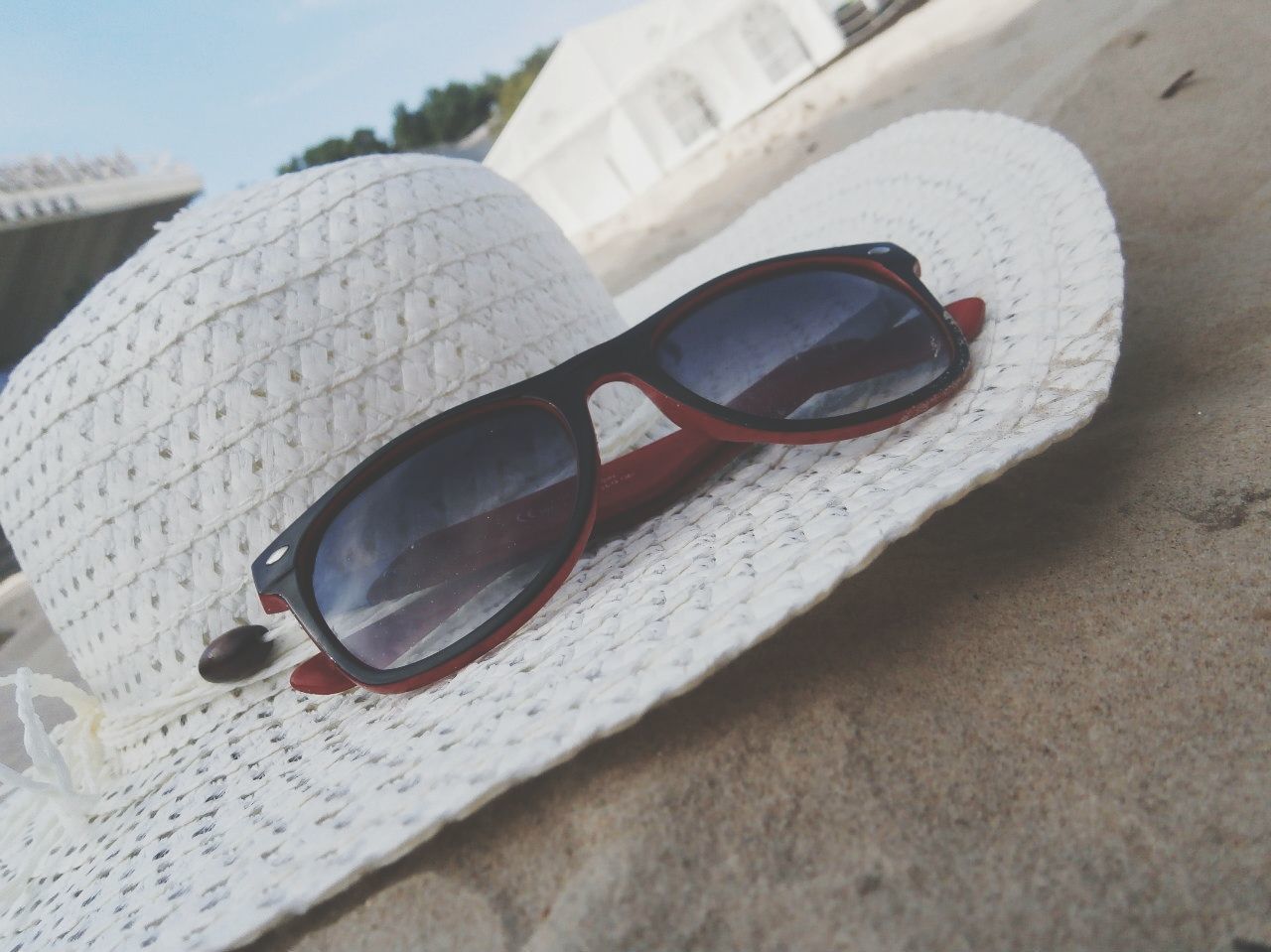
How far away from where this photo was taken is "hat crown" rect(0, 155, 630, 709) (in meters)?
0.74

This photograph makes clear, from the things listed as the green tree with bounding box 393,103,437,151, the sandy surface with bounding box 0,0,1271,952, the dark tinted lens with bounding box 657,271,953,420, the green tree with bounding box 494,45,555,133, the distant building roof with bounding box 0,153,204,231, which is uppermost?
the distant building roof with bounding box 0,153,204,231

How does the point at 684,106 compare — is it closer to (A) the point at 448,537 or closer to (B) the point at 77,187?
(A) the point at 448,537

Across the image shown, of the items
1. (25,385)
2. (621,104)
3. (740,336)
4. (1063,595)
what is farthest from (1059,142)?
(621,104)

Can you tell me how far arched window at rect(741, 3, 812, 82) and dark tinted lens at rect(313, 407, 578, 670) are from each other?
3.68m

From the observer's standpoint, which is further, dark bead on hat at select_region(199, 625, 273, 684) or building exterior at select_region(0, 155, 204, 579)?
building exterior at select_region(0, 155, 204, 579)

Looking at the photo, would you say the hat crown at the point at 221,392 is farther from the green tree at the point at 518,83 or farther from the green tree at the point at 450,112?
the green tree at the point at 450,112

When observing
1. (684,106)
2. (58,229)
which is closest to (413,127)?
(58,229)

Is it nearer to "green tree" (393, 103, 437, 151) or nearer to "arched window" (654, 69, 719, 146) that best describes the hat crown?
"arched window" (654, 69, 719, 146)

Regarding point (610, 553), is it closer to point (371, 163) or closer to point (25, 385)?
point (371, 163)

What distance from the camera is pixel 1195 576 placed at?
582mm

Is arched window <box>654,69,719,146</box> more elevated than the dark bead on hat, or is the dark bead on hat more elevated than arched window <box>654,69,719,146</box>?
arched window <box>654,69,719,146</box>

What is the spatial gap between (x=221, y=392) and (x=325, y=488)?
0.44ft

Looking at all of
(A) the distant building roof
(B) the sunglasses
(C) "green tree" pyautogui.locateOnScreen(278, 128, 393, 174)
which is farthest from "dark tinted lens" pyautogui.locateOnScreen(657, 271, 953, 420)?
(A) the distant building roof

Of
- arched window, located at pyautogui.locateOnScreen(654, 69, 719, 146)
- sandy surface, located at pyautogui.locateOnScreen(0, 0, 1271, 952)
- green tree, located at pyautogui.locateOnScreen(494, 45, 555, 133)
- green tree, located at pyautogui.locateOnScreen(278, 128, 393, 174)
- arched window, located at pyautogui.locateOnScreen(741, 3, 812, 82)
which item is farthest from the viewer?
green tree, located at pyautogui.locateOnScreen(494, 45, 555, 133)
